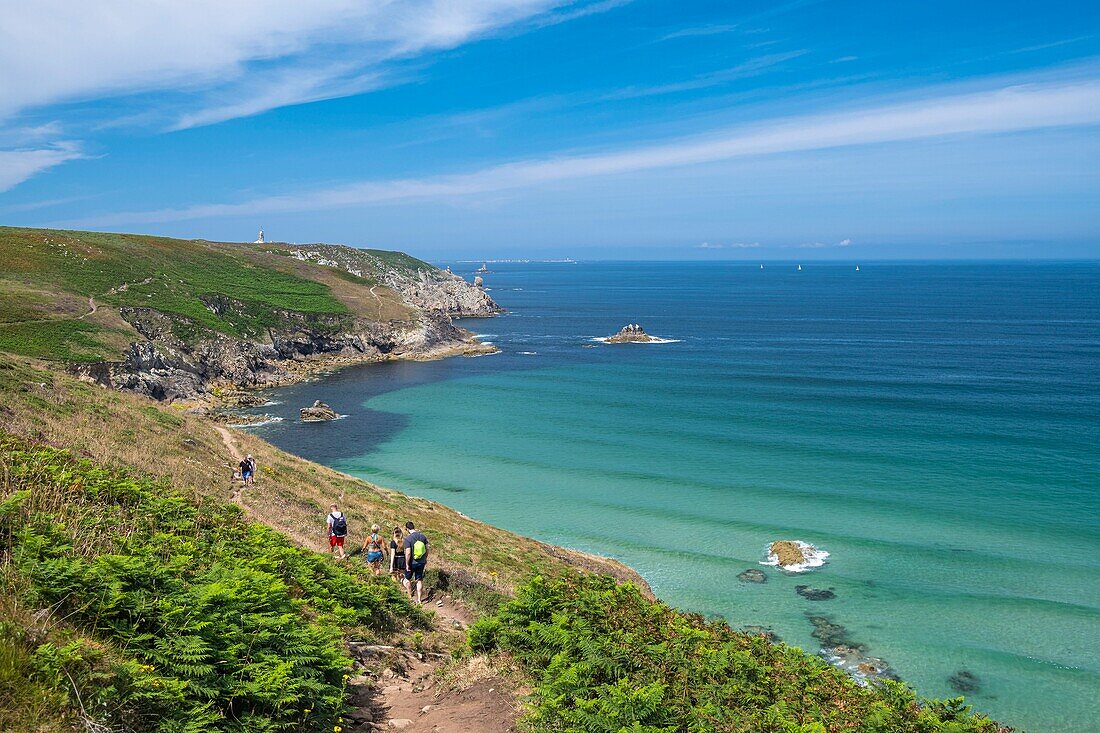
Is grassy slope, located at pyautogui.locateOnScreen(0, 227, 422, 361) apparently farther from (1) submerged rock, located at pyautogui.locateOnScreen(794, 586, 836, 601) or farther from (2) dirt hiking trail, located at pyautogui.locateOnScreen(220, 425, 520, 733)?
(1) submerged rock, located at pyautogui.locateOnScreen(794, 586, 836, 601)

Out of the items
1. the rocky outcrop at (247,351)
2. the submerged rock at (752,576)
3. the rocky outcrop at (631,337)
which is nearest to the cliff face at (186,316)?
the rocky outcrop at (247,351)

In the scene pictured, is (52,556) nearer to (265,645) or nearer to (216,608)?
(216,608)

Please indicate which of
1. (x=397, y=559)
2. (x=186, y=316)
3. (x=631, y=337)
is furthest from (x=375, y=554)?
(x=631, y=337)

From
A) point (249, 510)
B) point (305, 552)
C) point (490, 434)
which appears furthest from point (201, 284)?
point (305, 552)

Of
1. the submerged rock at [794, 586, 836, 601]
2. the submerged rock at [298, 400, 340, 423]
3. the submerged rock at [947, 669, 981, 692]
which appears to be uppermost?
the submerged rock at [298, 400, 340, 423]

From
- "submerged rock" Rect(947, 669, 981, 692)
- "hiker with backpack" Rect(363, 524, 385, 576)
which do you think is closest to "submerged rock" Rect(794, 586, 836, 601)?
"submerged rock" Rect(947, 669, 981, 692)

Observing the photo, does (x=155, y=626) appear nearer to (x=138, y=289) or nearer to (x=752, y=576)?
(x=752, y=576)
